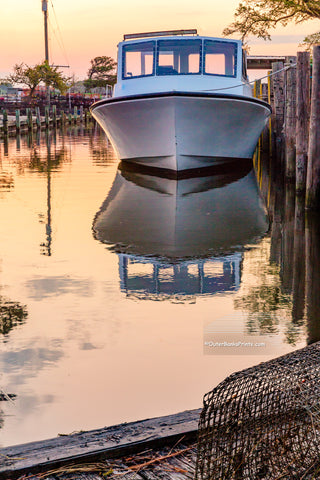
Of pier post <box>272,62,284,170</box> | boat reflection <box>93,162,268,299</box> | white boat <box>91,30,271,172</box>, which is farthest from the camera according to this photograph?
pier post <box>272,62,284,170</box>

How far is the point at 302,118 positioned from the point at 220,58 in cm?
592

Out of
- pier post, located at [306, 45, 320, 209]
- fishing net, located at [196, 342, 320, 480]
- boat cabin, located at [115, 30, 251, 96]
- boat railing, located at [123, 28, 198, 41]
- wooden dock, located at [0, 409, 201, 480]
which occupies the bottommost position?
wooden dock, located at [0, 409, 201, 480]

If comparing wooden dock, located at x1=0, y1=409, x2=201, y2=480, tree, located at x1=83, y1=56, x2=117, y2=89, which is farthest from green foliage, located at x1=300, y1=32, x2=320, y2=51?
tree, located at x1=83, y1=56, x2=117, y2=89

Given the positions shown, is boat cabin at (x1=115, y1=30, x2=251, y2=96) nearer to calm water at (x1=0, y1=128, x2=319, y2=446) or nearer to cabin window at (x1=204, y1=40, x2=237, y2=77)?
cabin window at (x1=204, y1=40, x2=237, y2=77)

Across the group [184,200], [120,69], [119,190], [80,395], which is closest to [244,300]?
[80,395]

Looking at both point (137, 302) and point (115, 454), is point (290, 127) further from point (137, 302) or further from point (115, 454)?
point (115, 454)

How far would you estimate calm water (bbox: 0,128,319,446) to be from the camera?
4621 mm

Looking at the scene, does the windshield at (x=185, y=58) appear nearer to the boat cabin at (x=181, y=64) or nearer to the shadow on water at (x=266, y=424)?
the boat cabin at (x=181, y=64)

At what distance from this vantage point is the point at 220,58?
18.3 meters

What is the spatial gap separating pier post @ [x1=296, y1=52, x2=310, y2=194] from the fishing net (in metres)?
10.3

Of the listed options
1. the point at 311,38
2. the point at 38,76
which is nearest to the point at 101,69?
the point at 38,76

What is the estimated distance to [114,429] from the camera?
3354 millimetres

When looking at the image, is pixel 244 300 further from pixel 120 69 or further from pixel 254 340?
pixel 120 69

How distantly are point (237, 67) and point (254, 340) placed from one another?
45.0 feet
